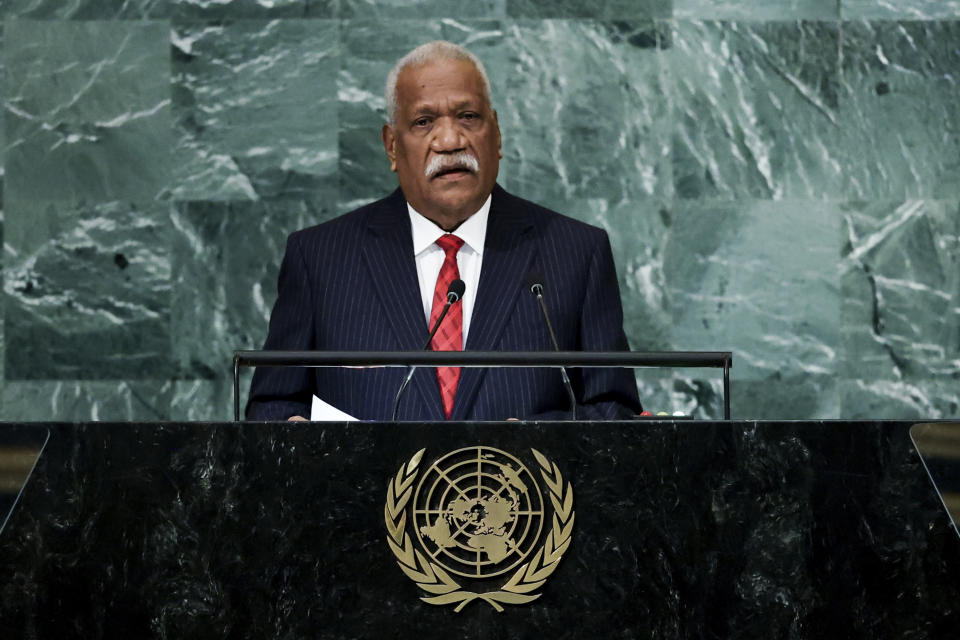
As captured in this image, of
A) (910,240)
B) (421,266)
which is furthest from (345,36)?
(910,240)

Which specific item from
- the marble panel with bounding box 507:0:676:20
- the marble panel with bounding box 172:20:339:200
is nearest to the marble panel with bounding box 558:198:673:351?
the marble panel with bounding box 507:0:676:20

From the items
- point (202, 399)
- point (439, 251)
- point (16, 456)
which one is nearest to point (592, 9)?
point (439, 251)

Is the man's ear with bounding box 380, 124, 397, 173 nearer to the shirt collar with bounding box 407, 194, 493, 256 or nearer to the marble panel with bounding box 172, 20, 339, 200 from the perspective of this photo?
the shirt collar with bounding box 407, 194, 493, 256

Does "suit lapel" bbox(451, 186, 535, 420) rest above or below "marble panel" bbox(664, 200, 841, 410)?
below

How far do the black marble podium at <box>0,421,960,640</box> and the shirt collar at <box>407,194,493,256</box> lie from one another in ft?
3.81

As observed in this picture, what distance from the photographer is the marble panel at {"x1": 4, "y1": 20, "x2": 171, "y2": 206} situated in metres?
4.82

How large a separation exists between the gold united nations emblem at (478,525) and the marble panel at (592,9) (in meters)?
3.06

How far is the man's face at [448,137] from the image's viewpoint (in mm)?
3141

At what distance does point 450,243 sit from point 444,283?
0.49 ft

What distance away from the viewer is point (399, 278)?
3.08 meters

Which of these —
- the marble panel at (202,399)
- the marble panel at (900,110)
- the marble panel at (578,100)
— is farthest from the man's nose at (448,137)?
the marble panel at (900,110)

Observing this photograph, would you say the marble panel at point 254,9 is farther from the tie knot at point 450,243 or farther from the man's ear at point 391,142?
the tie knot at point 450,243

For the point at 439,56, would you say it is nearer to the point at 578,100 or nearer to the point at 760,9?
the point at 578,100

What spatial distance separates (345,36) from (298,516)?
3.07m
